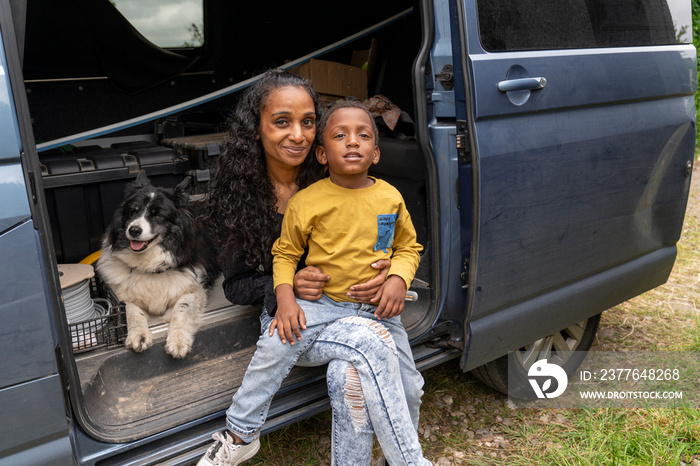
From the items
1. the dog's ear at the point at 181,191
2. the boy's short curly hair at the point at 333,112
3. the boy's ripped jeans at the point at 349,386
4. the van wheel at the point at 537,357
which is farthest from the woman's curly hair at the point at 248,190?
the van wheel at the point at 537,357

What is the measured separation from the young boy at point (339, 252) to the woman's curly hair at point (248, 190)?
0.14m

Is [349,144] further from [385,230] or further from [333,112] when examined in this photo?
[385,230]

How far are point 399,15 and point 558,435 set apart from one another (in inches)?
138

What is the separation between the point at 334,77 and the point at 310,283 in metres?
2.89

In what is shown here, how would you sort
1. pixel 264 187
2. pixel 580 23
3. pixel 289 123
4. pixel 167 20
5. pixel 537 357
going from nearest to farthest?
pixel 289 123 < pixel 264 187 < pixel 580 23 < pixel 537 357 < pixel 167 20

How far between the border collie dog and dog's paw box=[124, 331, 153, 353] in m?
0.37

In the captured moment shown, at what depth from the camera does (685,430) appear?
254 centimetres

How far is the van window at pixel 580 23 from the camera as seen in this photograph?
2236 mm

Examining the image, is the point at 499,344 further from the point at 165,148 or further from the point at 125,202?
the point at 165,148

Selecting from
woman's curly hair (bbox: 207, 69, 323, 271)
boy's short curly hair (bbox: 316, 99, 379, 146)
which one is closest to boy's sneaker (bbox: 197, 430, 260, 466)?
woman's curly hair (bbox: 207, 69, 323, 271)

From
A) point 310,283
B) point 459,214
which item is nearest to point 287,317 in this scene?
point 310,283

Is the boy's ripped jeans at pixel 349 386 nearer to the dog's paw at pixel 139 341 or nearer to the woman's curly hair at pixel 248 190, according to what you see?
the woman's curly hair at pixel 248 190

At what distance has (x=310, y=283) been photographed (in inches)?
81.1

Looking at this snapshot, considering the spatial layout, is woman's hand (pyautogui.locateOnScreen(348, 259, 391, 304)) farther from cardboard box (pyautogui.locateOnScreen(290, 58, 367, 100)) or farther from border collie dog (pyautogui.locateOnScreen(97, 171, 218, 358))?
cardboard box (pyautogui.locateOnScreen(290, 58, 367, 100))
